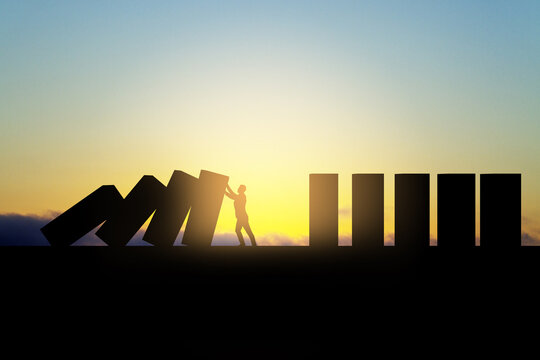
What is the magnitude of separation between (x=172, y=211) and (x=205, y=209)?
0.85 metres

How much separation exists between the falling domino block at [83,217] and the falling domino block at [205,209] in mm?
2012

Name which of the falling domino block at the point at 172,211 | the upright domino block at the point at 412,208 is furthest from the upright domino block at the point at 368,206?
the falling domino block at the point at 172,211

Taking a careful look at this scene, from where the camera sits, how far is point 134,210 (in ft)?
57.9

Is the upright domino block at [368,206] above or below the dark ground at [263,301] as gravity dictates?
above

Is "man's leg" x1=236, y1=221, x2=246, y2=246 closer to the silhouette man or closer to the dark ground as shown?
the silhouette man

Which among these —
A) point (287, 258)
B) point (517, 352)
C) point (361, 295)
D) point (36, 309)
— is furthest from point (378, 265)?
point (36, 309)

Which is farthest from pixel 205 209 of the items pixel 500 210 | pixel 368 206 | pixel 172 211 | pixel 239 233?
pixel 500 210

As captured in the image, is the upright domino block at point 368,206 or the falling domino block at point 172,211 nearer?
the falling domino block at point 172,211

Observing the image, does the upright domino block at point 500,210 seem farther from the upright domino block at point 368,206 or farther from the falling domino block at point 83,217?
the falling domino block at point 83,217

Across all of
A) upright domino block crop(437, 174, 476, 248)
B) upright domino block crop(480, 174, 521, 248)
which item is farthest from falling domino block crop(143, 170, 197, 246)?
upright domino block crop(480, 174, 521, 248)

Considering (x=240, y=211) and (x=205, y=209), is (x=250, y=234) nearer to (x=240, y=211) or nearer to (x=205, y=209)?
(x=240, y=211)

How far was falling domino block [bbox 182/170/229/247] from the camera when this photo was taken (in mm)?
17531

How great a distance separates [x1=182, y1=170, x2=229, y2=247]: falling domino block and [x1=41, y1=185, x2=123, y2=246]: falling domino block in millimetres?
2012

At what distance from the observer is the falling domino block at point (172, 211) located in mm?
17391
